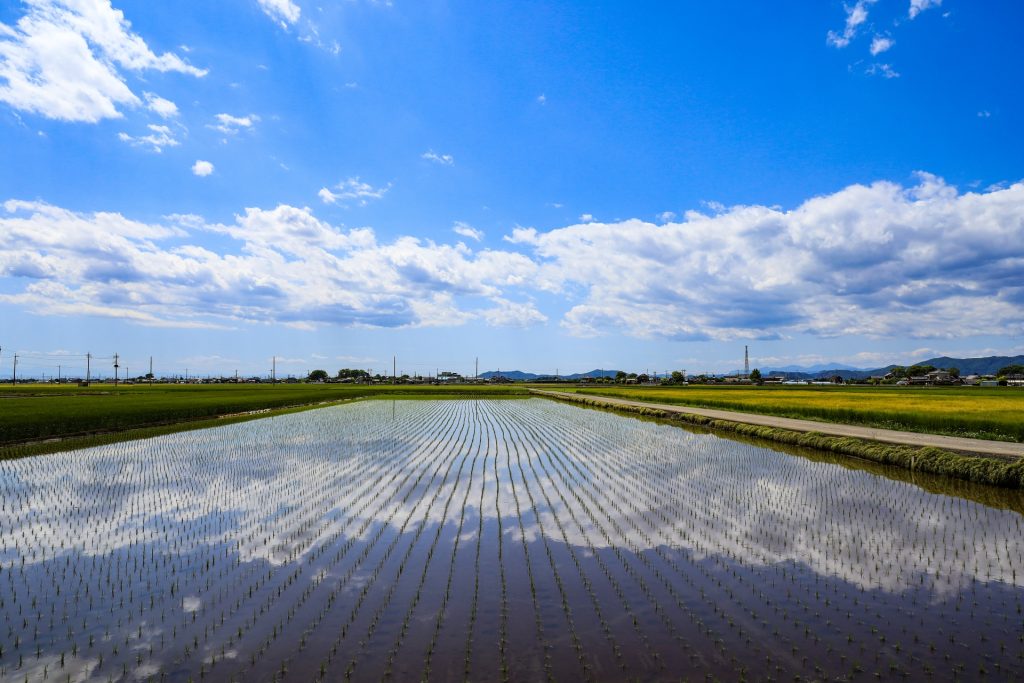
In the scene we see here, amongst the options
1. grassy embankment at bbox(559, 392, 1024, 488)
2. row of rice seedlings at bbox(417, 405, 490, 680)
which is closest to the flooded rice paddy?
row of rice seedlings at bbox(417, 405, 490, 680)

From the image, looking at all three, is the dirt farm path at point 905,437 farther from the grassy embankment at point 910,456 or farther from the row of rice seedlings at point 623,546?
the row of rice seedlings at point 623,546

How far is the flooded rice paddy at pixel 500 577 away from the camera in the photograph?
256 inches

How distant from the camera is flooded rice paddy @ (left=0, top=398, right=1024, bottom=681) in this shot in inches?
256

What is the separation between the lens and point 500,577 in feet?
29.7

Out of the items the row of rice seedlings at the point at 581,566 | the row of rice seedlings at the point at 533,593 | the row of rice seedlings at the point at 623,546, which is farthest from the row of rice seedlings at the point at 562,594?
the row of rice seedlings at the point at 623,546

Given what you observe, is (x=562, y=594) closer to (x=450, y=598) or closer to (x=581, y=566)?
(x=581, y=566)

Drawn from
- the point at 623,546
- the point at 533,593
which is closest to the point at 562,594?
the point at 533,593

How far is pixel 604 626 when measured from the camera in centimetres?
726

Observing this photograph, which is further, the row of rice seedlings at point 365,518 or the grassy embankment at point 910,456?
the grassy embankment at point 910,456

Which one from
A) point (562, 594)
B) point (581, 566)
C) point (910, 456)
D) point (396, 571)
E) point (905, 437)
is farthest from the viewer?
point (905, 437)

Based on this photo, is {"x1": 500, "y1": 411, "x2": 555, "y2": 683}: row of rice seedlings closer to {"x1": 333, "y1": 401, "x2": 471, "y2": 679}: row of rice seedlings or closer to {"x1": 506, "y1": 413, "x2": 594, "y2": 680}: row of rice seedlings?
{"x1": 506, "y1": 413, "x2": 594, "y2": 680}: row of rice seedlings

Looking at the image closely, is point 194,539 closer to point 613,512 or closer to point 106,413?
point 613,512

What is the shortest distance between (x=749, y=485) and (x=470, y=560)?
432 inches

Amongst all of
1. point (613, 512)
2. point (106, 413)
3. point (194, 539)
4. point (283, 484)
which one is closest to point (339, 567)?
point (194, 539)
